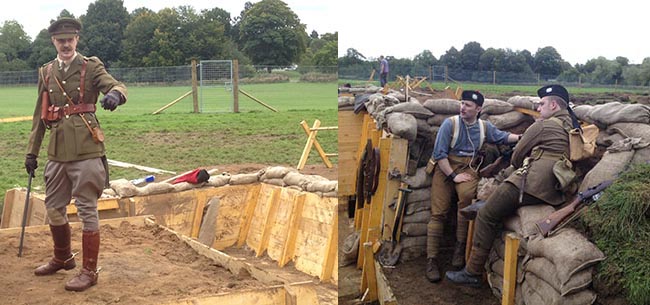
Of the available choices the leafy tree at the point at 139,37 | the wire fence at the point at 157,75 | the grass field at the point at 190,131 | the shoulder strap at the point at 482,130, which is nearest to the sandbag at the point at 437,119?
the shoulder strap at the point at 482,130

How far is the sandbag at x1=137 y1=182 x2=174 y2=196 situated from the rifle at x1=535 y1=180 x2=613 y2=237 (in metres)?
4.34

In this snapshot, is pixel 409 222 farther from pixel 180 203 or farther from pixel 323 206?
pixel 180 203

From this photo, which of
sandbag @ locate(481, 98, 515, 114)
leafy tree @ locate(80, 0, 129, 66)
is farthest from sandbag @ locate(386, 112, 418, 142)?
leafy tree @ locate(80, 0, 129, 66)

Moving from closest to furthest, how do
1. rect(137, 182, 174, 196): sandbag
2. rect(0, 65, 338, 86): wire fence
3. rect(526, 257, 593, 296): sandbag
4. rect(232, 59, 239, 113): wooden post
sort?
rect(526, 257, 593, 296): sandbag
rect(137, 182, 174, 196): sandbag
rect(232, 59, 239, 113): wooden post
rect(0, 65, 338, 86): wire fence

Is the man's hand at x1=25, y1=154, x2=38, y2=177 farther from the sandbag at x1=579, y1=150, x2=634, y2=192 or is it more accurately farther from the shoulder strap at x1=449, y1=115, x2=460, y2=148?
the sandbag at x1=579, y1=150, x2=634, y2=192

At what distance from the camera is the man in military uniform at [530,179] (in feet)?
12.8

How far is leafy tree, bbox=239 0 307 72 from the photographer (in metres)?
15.7

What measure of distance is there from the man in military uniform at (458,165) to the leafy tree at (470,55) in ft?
0.96

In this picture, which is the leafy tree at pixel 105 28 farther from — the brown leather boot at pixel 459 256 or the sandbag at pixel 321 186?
the brown leather boot at pixel 459 256

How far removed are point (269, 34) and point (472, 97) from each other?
1370 cm

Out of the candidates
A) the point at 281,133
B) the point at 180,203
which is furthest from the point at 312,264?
the point at 281,133

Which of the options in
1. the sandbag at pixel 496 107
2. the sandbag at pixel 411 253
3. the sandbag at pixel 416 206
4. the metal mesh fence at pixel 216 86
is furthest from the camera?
the metal mesh fence at pixel 216 86

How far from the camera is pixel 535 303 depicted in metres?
3.54

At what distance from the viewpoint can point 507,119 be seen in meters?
4.82
